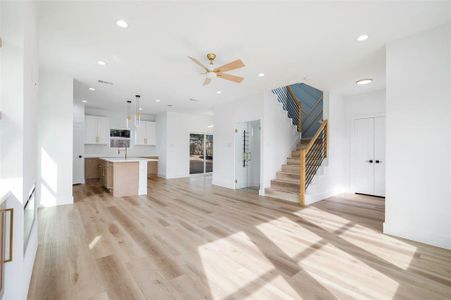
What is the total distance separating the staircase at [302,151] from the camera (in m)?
4.85

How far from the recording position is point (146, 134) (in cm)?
909

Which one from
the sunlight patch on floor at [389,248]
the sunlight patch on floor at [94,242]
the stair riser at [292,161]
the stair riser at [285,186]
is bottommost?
the sunlight patch on floor at [389,248]

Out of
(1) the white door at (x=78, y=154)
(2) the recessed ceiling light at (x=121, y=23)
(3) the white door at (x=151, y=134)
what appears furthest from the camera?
(3) the white door at (x=151, y=134)

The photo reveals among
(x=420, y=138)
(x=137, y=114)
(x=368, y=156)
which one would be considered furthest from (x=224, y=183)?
(x=420, y=138)

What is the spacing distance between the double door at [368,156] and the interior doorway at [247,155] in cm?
280

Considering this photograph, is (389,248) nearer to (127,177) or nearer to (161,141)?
(127,177)

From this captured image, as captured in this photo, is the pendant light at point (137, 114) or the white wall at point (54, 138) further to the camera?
the pendant light at point (137, 114)

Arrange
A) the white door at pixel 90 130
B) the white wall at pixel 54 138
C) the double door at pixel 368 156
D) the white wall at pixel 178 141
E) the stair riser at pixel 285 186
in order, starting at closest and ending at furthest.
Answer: the white wall at pixel 54 138
the stair riser at pixel 285 186
the double door at pixel 368 156
the white door at pixel 90 130
the white wall at pixel 178 141

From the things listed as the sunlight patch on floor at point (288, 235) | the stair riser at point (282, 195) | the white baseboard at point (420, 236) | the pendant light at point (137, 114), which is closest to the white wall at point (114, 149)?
the pendant light at point (137, 114)

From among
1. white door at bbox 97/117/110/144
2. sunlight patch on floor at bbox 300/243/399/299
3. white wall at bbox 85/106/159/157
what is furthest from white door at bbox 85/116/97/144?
sunlight patch on floor at bbox 300/243/399/299

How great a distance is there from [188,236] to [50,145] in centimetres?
375

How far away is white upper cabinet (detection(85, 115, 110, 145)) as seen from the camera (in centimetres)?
771

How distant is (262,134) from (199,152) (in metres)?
4.59

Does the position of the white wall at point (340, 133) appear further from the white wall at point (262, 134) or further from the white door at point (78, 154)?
the white door at point (78, 154)
